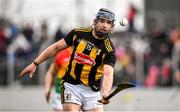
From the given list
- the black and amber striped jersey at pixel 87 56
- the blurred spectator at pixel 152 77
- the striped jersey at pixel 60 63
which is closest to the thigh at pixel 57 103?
the striped jersey at pixel 60 63

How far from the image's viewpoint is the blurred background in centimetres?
2133

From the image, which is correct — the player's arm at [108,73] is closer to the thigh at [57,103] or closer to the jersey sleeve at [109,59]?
the jersey sleeve at [109,59]

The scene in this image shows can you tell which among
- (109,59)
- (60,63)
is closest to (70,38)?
(109,59)

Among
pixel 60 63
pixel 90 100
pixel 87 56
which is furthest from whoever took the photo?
pixel 60 63

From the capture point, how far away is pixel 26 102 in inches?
Result: 905

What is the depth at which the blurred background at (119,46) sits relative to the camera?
2133cm

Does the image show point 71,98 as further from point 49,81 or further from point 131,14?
point 131,14

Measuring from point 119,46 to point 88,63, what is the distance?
379 inches

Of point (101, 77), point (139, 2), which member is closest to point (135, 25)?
point (139, 2)

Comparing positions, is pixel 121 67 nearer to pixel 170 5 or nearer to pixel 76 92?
pixel 170 5

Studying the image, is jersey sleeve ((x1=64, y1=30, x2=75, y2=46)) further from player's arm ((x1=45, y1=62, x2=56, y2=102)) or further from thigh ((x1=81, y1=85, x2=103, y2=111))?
player's arm ((x1=45, y1=62, x2=56, y2=102))

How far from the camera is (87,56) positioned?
1238 centimetres

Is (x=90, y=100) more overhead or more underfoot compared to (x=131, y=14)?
more underfoot

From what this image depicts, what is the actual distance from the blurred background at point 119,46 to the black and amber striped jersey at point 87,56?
24.5 feet
